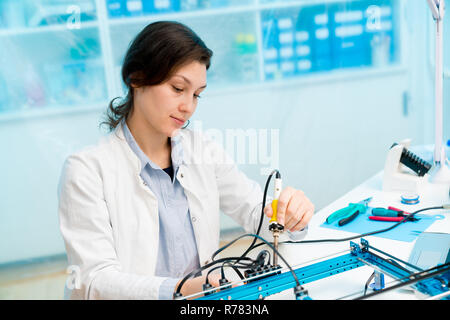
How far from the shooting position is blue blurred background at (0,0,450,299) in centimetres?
217

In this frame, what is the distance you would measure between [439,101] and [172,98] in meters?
0.89

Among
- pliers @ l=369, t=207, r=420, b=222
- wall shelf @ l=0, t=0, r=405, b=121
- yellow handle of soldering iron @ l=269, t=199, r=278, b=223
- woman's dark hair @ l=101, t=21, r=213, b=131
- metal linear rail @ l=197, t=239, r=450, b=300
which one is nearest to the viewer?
metal linear rail @ l=197, t=239, r=450, b=300

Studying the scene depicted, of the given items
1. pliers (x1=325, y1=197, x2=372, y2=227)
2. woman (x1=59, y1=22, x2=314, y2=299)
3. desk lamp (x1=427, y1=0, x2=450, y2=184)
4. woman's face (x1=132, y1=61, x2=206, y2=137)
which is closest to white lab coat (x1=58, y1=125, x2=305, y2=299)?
woman (x1=59, y1=22, x2=314, y2=299)

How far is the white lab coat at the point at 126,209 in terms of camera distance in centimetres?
83

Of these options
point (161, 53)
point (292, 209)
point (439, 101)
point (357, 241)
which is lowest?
point (357, 241)

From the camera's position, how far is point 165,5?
232 centimetres

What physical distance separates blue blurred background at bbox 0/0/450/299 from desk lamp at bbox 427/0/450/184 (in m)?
1.16

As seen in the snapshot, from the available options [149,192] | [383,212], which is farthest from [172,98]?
[383,212]

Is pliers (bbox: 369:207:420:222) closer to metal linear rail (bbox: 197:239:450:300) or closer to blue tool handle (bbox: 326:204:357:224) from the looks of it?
blue tool handle (bbox: 326:204:357:224)

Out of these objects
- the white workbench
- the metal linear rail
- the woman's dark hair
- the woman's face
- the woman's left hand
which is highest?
the woman's dark hair

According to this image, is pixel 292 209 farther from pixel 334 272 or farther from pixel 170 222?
pixel 170 222

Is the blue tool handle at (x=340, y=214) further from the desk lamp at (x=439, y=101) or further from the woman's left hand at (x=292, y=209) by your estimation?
the desk lamp at (x=439, y=101)

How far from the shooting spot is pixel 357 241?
0.97 meters
